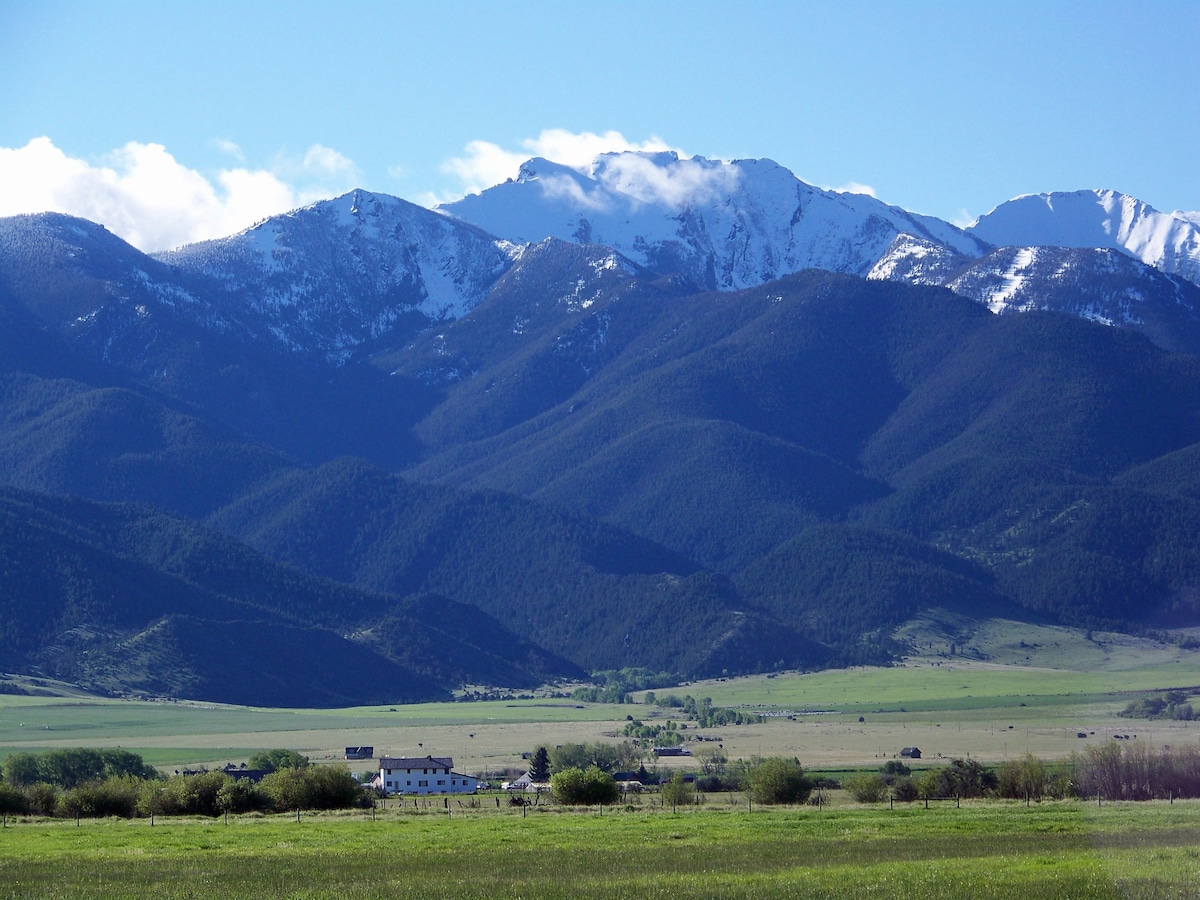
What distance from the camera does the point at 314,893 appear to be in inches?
2589

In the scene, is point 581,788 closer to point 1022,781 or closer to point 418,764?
point 1022,781

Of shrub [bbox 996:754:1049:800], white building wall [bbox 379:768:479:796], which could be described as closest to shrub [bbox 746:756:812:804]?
shrub [bbox 996:754:1049:800]

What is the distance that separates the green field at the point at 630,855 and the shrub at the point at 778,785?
19119 millimetres

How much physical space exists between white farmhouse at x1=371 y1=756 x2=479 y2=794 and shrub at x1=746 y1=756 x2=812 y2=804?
111ft

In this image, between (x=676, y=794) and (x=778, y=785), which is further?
(x=778, y=785)

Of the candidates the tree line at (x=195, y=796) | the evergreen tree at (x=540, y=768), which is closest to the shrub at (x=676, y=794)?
the tree line at (x=195, y=796)

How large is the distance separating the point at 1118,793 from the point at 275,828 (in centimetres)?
6456

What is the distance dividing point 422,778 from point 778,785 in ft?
134

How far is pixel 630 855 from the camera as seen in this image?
78.3m

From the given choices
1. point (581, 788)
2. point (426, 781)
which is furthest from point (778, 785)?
point (426, 781)

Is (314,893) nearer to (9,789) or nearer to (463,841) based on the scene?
(463,841)

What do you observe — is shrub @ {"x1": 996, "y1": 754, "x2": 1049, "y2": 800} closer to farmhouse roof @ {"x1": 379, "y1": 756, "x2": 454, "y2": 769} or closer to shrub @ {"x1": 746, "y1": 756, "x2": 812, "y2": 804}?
shrub @ {"x1": 746, "y1": 756, "x2": 812, "y2": 804}

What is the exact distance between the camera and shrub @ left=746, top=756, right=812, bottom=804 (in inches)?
4806

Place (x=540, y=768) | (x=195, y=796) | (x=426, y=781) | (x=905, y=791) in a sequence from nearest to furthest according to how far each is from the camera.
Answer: (x=195, y=796) < (x=905, y=791) < (x=426, y=781) < (x=540, y=768)
